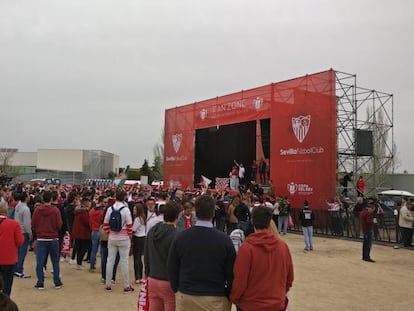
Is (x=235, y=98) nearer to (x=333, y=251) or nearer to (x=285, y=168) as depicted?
(x=285, y=168)

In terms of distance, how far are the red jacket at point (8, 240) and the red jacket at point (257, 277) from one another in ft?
11.2

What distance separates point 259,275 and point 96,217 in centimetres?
562

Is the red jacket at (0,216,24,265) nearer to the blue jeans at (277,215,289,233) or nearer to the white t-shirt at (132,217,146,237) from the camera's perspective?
the white t-shirt at (132,217,146,237)

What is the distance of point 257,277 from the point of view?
2.93 m

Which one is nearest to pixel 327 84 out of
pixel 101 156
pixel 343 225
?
pixel 343 225

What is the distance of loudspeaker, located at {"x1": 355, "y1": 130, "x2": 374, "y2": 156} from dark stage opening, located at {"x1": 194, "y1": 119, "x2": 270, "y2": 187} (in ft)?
14.8

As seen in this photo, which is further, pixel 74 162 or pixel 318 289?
pixel 74 162

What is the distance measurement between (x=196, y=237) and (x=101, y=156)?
64.2 metres

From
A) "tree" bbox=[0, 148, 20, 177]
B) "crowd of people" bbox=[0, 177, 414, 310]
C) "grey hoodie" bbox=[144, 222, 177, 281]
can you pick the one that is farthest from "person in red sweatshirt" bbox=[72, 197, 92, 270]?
"tree" bbox=[0, 148, 20, 177]

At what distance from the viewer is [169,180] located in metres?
27.3

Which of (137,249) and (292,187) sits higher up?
(292,187)

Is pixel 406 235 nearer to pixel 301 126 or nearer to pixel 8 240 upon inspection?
pixel 301 126

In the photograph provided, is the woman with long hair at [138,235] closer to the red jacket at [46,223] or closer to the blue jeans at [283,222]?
the red jacket at [46,223]

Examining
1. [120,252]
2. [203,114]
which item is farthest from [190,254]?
[203,114]
